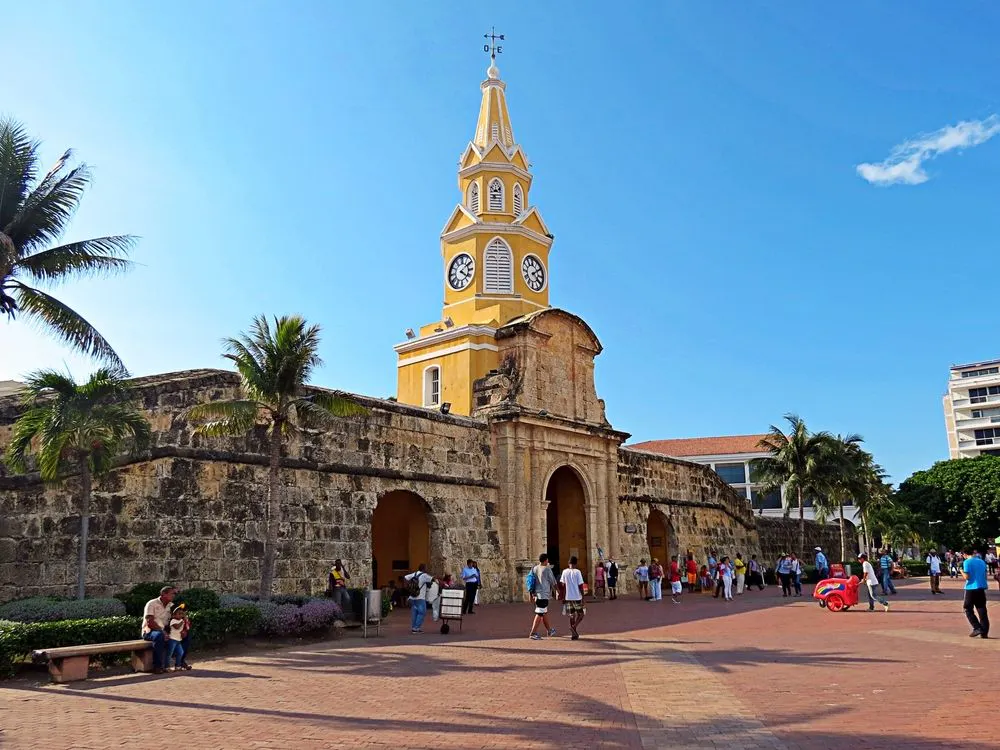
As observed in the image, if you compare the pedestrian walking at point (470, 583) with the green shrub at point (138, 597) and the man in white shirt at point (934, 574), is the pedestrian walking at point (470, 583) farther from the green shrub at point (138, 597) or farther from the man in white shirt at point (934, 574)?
the man in white shirt at point (934, 574)

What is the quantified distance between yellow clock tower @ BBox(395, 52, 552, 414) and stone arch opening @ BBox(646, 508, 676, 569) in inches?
335

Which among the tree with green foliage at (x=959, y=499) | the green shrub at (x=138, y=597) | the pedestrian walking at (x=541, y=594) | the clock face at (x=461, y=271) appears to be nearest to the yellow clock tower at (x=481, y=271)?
the clock face at (x=461, y=271)

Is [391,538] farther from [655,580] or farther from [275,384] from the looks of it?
[275,384]

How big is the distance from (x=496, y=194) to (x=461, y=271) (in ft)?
11.5

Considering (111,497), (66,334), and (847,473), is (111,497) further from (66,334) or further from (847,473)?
(847,473)

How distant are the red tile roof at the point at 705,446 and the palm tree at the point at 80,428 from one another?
56392 millimetres

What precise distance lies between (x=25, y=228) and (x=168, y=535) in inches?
242

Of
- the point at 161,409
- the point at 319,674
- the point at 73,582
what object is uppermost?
the point at 161,409

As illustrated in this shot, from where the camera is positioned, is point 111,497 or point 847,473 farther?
point 847,473

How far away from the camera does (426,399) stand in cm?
3122

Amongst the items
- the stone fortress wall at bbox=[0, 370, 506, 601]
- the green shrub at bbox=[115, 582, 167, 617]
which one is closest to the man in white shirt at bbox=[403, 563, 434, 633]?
the stone fortress wall at bbox=[0, 370, 506, 601]

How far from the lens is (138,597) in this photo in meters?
14.0

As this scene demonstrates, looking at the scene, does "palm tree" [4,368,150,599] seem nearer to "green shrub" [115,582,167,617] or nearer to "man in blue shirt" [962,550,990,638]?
"green shrub" [115,582,167,617]

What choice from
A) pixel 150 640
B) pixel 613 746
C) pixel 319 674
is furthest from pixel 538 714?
pixel 150 640
